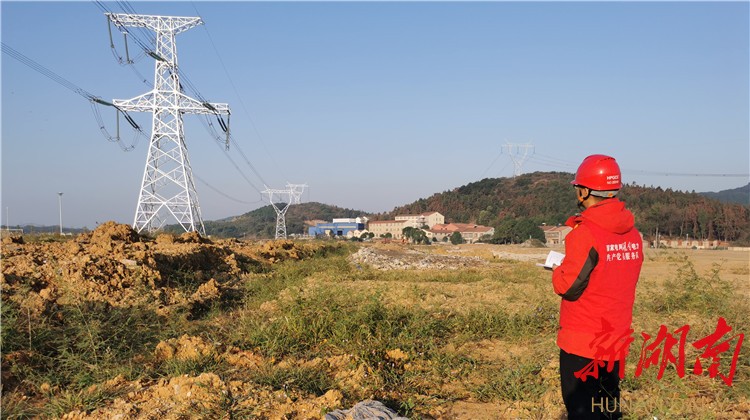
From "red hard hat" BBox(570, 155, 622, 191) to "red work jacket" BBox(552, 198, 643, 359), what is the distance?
9 cm

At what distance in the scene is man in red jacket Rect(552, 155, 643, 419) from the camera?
2.35m

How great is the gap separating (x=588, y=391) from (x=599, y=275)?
2.03ft

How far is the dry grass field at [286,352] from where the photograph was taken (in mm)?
3373

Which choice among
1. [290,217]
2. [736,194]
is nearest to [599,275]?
[290,217]

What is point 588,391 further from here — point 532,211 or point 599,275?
point 532,211

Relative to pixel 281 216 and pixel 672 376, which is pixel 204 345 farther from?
pixel 281 216

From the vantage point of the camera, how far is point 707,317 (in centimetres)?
681

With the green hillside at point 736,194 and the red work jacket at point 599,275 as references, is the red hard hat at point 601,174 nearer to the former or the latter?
the red work jacket at point 599,275

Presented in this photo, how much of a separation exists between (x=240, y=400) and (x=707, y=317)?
6780mm

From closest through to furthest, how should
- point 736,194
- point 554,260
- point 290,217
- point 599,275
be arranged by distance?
point 599,275
point 554,260
point 290,217
point 736,194

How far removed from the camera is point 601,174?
2.49 m

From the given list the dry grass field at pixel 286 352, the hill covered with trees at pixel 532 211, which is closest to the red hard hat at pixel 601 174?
the dry grass field at pixel 286 352

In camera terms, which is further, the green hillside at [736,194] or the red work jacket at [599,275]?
the green hillside at [736,194]

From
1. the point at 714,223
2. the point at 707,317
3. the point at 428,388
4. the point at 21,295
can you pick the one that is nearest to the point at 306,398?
the point at 428,388
